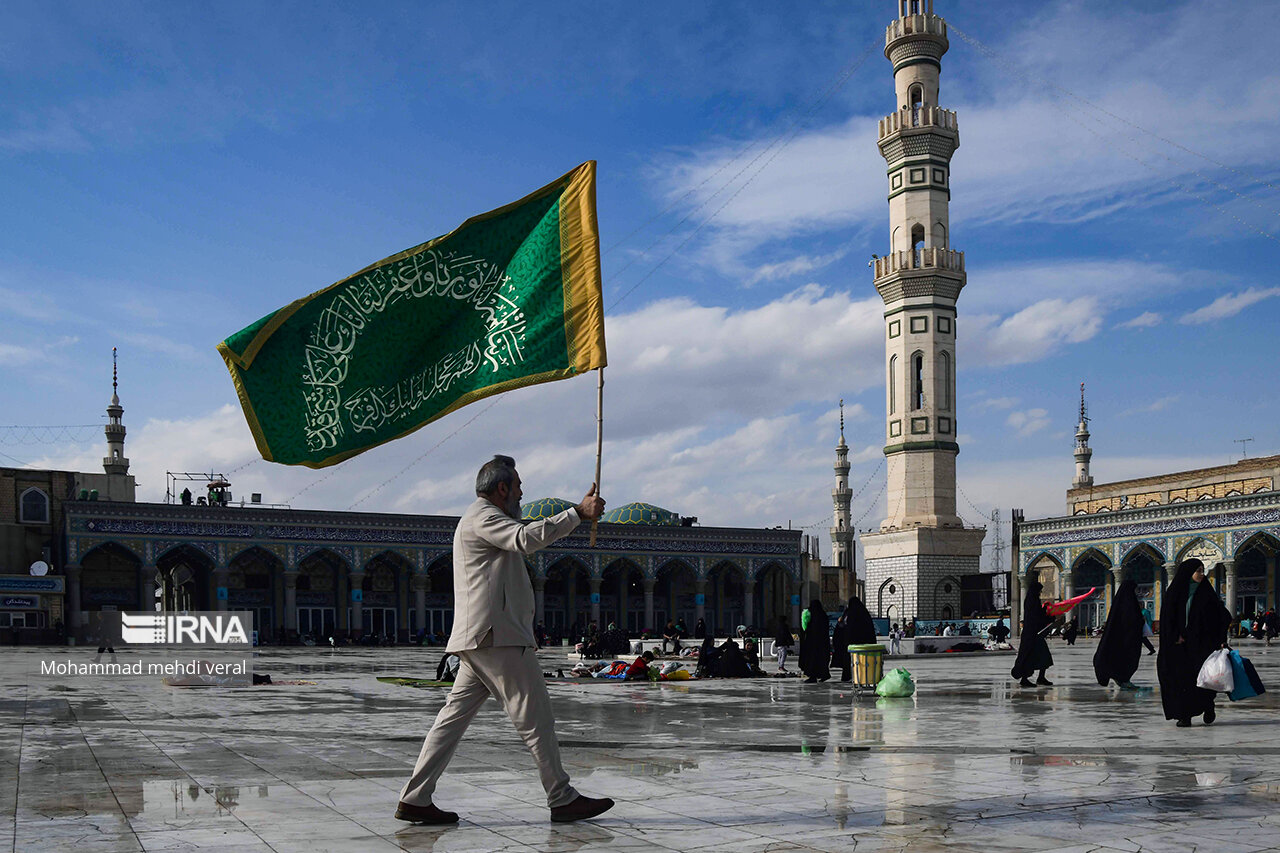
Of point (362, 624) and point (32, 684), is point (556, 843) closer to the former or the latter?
point (32, 684)

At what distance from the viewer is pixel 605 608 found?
44.7 m

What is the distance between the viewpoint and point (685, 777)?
568 cm

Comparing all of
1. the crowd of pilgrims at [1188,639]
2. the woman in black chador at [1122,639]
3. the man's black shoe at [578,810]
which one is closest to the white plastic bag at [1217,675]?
the crowd of pilgrims at [1188,639]

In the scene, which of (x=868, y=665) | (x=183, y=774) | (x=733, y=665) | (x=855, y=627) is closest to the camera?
(x=183, y=774)

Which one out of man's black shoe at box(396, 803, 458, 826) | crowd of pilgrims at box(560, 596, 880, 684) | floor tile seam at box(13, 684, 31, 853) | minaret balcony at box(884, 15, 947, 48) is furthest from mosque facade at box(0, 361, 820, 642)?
man's black shoe at box(396, 803, 458, 826)

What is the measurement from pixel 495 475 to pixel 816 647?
9.71 m

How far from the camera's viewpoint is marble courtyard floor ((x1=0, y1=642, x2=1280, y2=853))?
4.14 meters

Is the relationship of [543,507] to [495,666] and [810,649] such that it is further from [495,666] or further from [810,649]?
[495,666]

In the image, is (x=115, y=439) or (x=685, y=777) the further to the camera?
(x=115, y=439)

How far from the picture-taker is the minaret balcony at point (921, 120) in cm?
3894

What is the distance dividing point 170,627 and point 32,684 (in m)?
9.49

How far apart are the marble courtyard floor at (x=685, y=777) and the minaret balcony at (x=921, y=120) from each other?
3103 centimetres

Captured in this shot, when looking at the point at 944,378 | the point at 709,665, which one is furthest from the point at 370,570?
the point at 709,665

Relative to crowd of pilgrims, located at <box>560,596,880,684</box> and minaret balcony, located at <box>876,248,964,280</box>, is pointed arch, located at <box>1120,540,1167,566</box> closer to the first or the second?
minaret balcony, located at <box>876,248,964,280</box>
